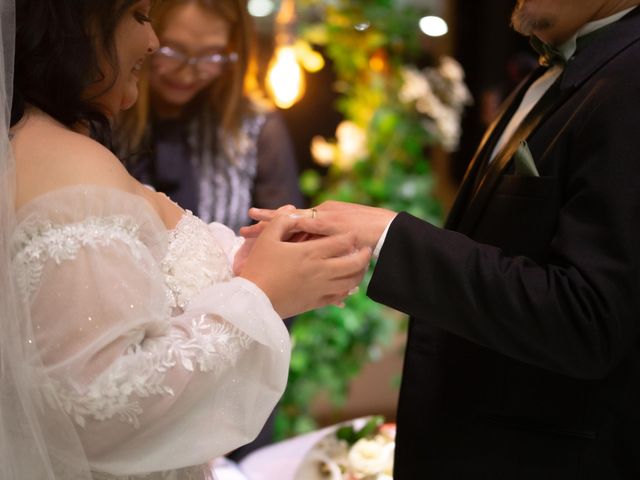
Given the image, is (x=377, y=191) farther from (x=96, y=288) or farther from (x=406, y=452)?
(x=96, y=288)

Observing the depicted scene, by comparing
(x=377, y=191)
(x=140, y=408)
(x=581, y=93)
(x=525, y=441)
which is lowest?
(x=377, y=191)

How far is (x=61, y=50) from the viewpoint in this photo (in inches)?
49.4

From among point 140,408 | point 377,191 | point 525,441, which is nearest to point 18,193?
point 140,408

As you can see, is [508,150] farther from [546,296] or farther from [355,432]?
[355,432]

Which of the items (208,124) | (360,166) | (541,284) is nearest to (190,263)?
(541,284)

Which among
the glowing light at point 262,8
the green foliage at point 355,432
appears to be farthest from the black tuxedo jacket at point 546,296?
the glowing light at point 262,8

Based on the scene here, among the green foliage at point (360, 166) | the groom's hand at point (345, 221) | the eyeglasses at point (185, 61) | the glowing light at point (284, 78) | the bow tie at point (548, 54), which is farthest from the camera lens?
the green foliage at point (360, 166)

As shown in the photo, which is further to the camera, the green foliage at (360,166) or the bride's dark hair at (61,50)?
the green foliage at (360,166)

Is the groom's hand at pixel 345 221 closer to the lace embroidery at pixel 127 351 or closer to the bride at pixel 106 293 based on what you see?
the bride at pixel 106 293

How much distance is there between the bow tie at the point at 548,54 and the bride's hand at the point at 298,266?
50 centimetres

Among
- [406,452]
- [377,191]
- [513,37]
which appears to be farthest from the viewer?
[513,37]

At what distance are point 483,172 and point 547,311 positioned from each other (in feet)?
1.41

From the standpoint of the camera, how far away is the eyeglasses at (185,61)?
8.00 ft

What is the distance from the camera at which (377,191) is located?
3.71 metres
